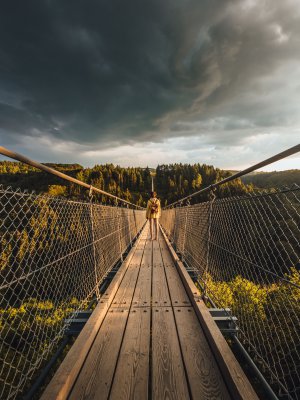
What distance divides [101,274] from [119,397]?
206cm

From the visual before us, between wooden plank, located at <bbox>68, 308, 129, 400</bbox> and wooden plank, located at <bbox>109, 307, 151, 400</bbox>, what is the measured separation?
5cm

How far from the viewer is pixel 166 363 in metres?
1.85

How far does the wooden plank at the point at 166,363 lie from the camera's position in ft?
5.29

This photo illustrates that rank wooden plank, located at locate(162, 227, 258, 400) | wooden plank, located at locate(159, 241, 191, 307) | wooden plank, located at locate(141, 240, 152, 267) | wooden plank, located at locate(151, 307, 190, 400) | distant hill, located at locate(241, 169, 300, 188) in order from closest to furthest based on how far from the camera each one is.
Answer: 1. wooden plank, located at locate(162, 227, 258, 400)
2. wooden plank, located at locate(151, 307, 190, 400)
3. wooden plank, located at locate(159, 241, 191, 307)
4. wooden plank, located at locate(141, 240, 152, 267)
5. distant hill, located at locate(241, 169, 300, 188)

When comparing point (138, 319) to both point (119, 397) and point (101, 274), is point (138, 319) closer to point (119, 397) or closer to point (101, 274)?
point (119, 397)

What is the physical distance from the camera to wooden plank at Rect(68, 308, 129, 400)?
1.61 meters

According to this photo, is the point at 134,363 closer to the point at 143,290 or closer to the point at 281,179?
the point at 143,290

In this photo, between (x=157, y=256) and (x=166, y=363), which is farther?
(x=157, y=256)

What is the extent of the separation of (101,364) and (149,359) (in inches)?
15.2

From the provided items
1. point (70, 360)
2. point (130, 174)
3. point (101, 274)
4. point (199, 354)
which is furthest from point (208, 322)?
point (130, 174)

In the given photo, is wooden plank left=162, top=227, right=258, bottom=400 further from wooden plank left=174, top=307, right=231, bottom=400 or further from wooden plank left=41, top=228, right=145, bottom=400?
wooden plank left=41, top=228, right=145, bottom=400

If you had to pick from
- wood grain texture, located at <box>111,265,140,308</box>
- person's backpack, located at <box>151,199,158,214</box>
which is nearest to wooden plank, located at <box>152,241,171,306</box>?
wood grain texture, located at <box>111,265,140,308</box>

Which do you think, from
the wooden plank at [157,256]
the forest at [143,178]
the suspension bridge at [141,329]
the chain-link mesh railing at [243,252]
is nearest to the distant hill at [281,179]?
the forest at [143,178]

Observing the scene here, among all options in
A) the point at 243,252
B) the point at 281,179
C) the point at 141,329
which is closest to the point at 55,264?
the point at 141,329
